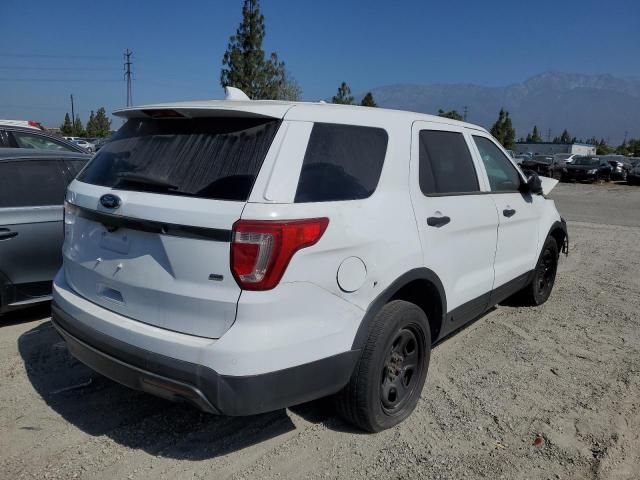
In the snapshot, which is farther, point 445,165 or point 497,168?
point 497,168

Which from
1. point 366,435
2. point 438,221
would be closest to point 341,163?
point 438,221

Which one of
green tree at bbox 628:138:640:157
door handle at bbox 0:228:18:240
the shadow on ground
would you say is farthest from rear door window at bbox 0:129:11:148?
green tree at bbox 628:138:640:157

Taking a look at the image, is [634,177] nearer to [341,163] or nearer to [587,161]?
[587,161]

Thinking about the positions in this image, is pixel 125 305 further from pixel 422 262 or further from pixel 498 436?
pixel 498 436

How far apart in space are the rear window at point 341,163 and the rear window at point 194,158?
240 mm

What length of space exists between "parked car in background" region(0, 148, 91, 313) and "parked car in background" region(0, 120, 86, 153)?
10.7 feet

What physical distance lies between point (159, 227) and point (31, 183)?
2811 mm

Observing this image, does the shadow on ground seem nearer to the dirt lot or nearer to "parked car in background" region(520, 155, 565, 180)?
the dirt lot

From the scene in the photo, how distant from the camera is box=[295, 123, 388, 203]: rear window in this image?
2584 mm

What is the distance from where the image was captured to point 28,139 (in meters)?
8.23

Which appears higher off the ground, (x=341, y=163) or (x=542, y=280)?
(x=341, y=163)

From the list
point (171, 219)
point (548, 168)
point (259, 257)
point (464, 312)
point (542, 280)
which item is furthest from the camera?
point (548, 168)

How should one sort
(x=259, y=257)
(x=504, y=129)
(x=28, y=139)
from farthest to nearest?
(x=504, y=129), (x=28, y=139), (x=259, y=257)

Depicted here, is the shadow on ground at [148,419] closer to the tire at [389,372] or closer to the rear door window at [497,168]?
the tire at [389,372]
